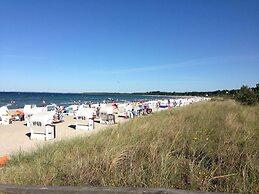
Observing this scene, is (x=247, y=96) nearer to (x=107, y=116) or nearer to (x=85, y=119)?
(x=107, y=116)

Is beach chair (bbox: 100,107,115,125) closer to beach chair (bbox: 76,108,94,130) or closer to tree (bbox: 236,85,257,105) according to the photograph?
beach chair (bbox: 76,108,94,130)

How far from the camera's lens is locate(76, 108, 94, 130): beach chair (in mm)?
14422

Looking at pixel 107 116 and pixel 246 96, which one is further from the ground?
pixel 246 96

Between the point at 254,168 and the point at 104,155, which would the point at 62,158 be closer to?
the point at 104,155

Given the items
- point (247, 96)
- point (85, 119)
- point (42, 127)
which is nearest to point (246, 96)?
point (247, 96)

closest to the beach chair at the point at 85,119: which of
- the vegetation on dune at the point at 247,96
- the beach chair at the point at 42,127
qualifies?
the beach chair at the point at 42,127

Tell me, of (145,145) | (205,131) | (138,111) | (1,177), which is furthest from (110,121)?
(1,177)

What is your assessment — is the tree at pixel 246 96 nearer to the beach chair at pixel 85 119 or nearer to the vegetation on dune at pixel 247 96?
the vegetation on dune at pixel 247 96

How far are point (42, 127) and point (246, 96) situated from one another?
58.0 ft

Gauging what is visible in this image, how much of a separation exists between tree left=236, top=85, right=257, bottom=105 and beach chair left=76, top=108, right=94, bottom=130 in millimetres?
13490

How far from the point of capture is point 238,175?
11.3ft

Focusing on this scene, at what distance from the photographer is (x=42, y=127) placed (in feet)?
37.0

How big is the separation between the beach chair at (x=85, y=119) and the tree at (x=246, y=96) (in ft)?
44.3

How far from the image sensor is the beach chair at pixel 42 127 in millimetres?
11254
